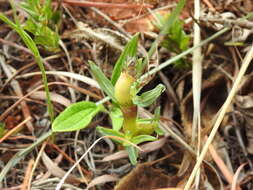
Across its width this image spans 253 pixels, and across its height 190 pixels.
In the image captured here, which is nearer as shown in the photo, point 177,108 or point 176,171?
point 176,171

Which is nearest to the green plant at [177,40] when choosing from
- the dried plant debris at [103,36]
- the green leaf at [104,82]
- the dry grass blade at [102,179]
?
the dried plant debris at [103,36]

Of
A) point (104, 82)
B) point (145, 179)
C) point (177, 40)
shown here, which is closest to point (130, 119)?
point (104, 82)

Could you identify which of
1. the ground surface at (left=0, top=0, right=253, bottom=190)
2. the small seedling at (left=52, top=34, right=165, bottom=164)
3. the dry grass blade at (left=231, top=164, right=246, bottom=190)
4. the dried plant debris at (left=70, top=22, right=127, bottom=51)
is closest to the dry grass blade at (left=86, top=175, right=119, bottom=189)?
the ground surface at (left=0, top=0, right=253, bottom=190)

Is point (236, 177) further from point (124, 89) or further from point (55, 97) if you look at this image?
point (55, 97)

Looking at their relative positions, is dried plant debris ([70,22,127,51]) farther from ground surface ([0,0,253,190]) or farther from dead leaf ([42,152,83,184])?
dead leaf ([42,152,83,184])

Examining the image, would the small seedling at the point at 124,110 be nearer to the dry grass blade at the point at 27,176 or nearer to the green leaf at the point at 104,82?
the green leaf at the point at 104,82

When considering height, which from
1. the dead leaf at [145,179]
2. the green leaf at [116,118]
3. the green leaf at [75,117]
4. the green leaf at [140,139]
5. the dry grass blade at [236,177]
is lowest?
the dry grass blade at [236,177]

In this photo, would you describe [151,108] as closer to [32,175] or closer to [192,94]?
[192,94]

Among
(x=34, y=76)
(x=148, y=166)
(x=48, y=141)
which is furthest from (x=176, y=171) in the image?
(x=34, y=76)
